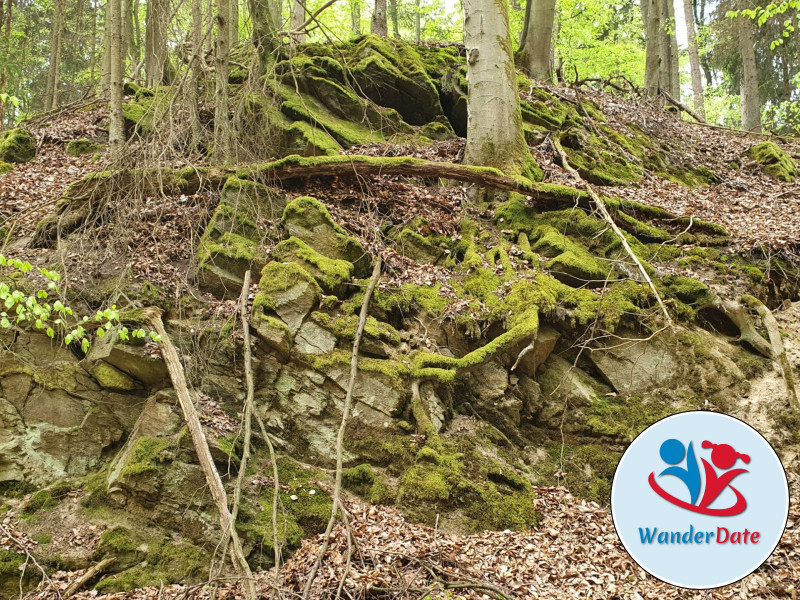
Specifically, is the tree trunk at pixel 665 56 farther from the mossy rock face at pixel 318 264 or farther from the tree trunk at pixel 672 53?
the mossy rock face at pixel 318 264

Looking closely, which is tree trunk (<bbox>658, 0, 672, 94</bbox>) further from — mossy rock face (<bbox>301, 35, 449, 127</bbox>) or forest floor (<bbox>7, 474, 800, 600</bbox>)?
forest floor (<bbox>7, 474, 800, 600</bbox>)

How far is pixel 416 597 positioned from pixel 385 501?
111cm

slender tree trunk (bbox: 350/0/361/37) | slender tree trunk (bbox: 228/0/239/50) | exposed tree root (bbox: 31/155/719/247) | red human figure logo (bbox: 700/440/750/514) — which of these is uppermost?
slender tree trunk (bbox: 350/0/361/37)

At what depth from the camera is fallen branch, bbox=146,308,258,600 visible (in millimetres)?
4336

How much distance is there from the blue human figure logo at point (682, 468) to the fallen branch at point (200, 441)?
3320mm

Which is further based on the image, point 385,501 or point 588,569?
point 385,501

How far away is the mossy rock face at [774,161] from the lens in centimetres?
1054

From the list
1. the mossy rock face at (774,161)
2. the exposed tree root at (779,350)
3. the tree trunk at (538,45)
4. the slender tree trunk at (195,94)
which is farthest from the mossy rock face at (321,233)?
the mossy rock face at (774,161)

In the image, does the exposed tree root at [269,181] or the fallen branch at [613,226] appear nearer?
the fallen branch at [613,226]

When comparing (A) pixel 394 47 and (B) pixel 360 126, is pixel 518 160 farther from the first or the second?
(A) pixel 394 47

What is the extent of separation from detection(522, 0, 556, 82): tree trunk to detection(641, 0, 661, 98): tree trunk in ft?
9.53

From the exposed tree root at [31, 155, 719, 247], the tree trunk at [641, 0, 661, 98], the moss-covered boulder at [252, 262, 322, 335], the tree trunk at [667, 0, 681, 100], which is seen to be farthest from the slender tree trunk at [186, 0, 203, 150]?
the tree trunk at [667, 0, 681, 100]

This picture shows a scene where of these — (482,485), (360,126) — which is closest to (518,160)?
(360,126)

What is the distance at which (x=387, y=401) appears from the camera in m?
5.66
